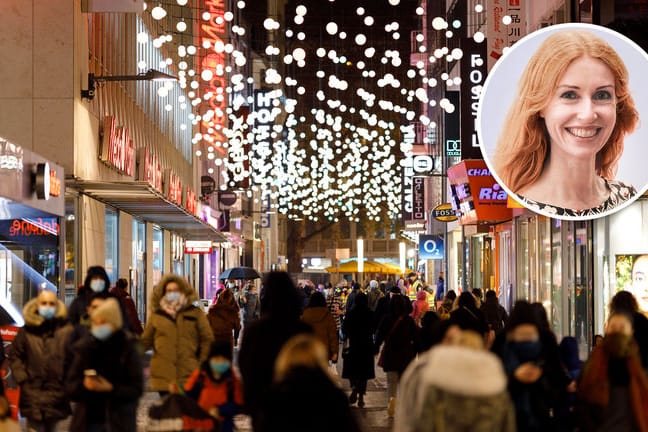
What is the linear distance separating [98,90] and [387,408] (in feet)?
45.3

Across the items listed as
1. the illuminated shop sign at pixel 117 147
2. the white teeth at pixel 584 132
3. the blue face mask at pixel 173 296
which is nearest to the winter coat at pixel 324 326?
the blue face mask at pixel 173 296

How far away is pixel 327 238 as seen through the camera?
435 feet

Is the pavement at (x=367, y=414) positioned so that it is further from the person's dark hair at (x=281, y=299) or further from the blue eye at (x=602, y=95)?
the blue eye at (x=602, y=95)

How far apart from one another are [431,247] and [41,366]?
121 ft

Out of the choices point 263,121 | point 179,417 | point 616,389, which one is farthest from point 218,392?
point 263,121

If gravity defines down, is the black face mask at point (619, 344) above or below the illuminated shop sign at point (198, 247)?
below

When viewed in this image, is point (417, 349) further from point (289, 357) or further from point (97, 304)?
point (289, 357)

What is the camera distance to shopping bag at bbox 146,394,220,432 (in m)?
9.15

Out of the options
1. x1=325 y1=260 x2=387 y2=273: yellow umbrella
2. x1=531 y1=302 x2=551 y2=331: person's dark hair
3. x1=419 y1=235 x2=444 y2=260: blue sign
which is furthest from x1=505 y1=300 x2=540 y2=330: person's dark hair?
x1=325 y1=260 x2=387 y2=273: yellow umbrella

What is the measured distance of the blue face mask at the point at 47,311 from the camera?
11680 mm

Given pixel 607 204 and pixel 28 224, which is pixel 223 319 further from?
pixel 607 204

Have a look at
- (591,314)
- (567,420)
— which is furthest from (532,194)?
(567,420)

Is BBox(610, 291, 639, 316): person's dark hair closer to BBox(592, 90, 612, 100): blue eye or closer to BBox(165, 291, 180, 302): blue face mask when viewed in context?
BBox(165, 291, 180, 302): blue face mask

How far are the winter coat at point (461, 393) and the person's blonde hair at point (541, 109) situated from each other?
43.4 ft
